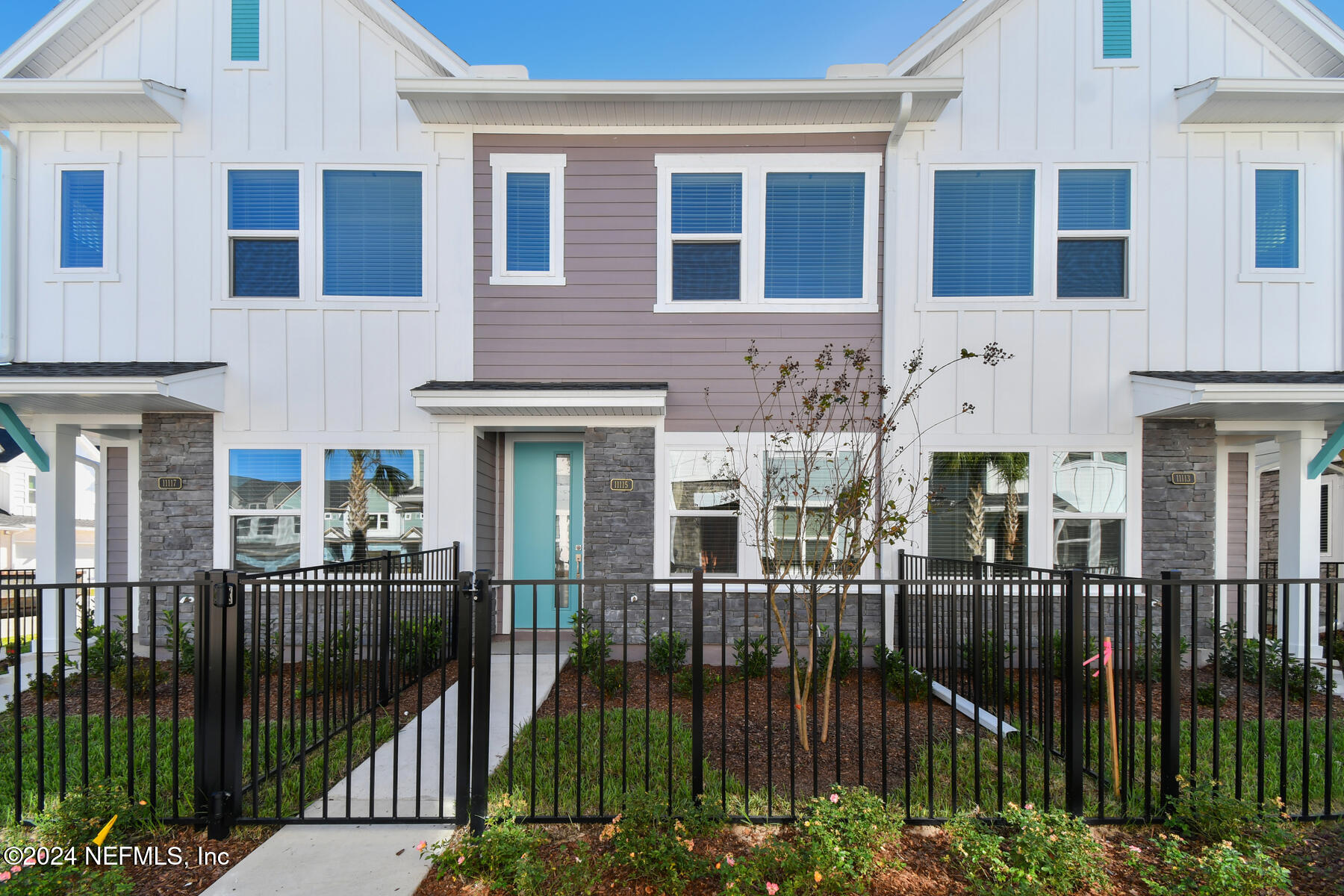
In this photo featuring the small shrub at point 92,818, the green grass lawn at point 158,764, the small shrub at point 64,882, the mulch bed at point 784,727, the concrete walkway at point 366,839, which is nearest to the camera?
the small shrub at point 64,882

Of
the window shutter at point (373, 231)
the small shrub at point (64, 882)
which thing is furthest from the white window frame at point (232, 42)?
the small shrub at point (64, 882)

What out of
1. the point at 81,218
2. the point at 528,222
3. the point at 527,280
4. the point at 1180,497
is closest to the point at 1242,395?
the point at 1180,497

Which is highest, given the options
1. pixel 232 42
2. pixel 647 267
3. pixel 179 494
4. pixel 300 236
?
pixel 232 42

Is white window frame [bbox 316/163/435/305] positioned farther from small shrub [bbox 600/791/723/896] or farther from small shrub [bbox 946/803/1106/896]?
small shrub [bbox 946/803/1106/896]

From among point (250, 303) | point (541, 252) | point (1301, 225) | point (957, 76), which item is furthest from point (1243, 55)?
point (250, 303)

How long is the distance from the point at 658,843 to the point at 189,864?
2.23m

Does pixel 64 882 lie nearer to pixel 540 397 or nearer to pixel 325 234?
pixel 540 397

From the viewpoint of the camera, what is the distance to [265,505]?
6.89 m

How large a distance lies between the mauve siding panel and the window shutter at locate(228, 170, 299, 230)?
75.7 inches

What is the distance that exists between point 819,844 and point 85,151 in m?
8.98

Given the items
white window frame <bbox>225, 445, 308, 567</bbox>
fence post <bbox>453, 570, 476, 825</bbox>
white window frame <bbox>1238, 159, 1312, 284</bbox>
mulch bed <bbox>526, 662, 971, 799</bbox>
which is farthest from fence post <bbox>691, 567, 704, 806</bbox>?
white window frame <bbox>1238, 159, 1312, 284</bbox>

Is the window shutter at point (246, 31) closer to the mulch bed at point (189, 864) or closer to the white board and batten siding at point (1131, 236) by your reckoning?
the white board and batten siding at point (1131, 236)

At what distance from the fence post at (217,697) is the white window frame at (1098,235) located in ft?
24.1

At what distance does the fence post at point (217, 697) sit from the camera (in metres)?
3.42
